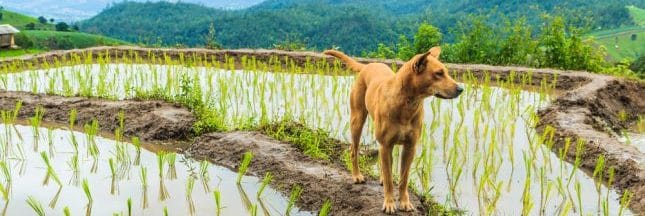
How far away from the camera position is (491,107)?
8.55m

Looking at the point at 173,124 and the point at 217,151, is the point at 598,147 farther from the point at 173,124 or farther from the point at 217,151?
the point at 173,124

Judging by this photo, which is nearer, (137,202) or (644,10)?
(137,202)

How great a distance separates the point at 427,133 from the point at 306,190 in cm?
221

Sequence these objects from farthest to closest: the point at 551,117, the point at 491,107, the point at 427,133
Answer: the point at 491,107
the point at 551,117
the point at 427,133

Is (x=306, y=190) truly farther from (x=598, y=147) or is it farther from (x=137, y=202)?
(x=598, y=147)

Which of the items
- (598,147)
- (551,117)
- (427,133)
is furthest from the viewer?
(551,117)

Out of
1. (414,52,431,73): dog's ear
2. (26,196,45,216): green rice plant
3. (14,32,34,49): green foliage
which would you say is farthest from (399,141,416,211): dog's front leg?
(14,32,34,49): green foliage

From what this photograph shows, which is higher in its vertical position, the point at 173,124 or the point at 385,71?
the point at 385,71

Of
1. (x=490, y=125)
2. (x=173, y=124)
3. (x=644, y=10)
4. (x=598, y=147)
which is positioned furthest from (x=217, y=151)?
(x=644, y=10)

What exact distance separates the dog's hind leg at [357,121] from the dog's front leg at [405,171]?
65 cm

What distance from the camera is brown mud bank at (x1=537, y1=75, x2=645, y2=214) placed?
5.86m

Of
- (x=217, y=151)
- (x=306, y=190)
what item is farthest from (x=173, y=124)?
(x=306, y=190)

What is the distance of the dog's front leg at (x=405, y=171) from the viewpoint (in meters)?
4.69

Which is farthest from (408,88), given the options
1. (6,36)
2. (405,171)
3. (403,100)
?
(6,36)
